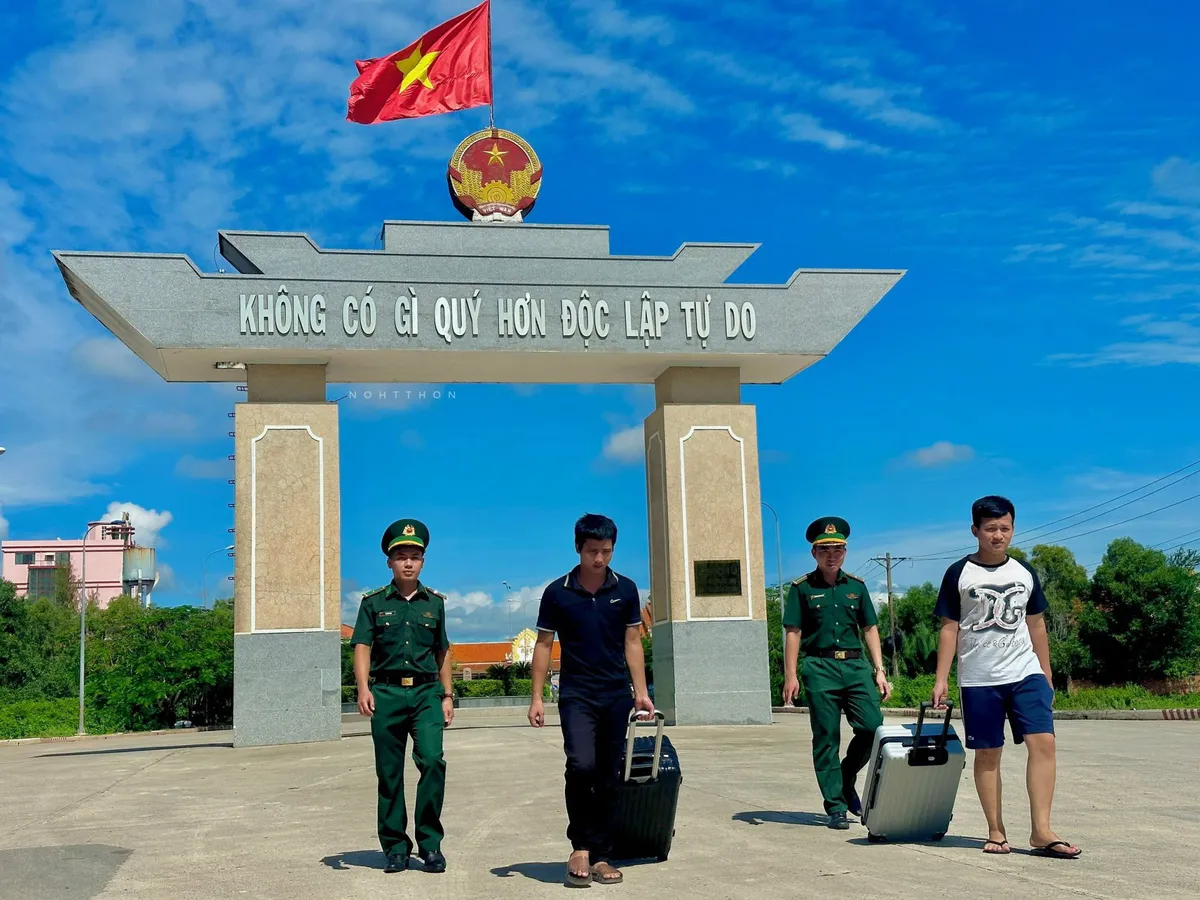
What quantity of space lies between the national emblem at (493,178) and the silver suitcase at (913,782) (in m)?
16.3

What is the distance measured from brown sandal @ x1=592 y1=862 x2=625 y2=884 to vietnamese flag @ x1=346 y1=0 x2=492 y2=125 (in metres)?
19.2

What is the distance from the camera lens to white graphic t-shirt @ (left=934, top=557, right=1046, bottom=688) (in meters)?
6.74

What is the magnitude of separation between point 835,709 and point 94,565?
14429 cm

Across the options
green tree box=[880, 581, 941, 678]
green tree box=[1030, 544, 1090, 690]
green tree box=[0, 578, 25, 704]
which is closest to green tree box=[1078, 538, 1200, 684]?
green tree box=[1030, 544, 1090, 690]

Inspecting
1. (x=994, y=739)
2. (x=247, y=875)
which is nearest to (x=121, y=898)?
(x=247, y=875)

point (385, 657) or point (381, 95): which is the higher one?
point (381, 95)

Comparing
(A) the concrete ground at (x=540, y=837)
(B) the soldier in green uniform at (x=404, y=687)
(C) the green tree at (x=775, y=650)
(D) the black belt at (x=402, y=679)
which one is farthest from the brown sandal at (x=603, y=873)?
(C) the green tree at (x=775, y=650)

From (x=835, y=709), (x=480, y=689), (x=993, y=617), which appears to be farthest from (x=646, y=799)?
(x=480, y=689)

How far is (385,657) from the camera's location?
A: 7066 millimetres

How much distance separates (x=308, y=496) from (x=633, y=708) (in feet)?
46.9

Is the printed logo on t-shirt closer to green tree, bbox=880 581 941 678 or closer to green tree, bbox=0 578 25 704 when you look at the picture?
green tree, bbox=0 578 25 704

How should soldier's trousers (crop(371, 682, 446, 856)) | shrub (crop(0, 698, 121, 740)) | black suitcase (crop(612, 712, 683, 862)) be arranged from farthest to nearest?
shrub (crop(0, 698, 121, 740)), soldier's trousers (crop(371, 682, 446, 856)), black suitcase (crop(612, 712, 683, 862))

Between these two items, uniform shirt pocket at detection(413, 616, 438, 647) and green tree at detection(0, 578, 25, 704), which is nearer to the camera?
uniform shirt pocket at detection(413, 616, 438, 647)

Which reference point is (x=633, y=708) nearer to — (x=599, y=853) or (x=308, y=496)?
(x=599, y=853)
